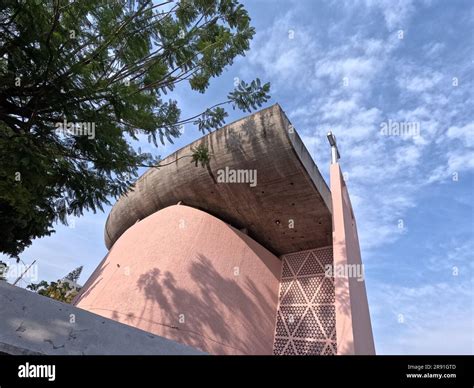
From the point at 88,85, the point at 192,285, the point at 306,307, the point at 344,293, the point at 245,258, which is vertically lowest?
the point at 306,307

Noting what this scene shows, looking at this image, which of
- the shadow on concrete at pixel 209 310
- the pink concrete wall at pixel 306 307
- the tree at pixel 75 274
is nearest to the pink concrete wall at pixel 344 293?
the pink concrete wall at pixel 306 307

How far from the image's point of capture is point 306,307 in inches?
453

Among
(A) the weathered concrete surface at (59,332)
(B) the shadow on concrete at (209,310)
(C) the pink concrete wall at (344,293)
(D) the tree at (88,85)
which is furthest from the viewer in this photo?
(B) the shadow on concrete at (209,310)

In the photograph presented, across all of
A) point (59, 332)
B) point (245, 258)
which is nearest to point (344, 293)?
point (245, 258)

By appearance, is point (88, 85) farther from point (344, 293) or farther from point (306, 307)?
point (306, 307)

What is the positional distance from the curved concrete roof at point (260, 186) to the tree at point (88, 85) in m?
2.14

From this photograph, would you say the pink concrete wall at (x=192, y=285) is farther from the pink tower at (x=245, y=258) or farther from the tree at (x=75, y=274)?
the tree at (x=75, y=274)

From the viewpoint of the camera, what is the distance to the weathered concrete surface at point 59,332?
2.54 m

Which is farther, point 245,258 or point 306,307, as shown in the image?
point 245,258

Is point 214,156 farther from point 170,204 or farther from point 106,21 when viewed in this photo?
point 106,21

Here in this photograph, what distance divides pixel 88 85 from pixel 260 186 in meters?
6.42

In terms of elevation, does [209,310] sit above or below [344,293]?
below

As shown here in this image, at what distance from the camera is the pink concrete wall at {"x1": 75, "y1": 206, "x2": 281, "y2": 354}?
9.37 meters
